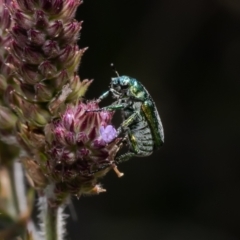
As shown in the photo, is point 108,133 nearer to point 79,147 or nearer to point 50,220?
point 79,147

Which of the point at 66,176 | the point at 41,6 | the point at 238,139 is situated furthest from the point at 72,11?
the point at 238,139

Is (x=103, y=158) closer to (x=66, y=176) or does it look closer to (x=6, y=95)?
(x=66, y=176)

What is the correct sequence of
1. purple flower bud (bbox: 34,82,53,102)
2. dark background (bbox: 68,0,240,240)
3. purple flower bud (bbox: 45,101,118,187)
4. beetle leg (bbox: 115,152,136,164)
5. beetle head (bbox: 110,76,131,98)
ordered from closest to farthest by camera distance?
1. purple flower bud (bbox: 45,101,118,187)
2. purple flower bud (bbox: 34,82,53,102)
3. beetle leg (bbox: 115,152,136,164)
4. beetle head (bbox: 110,76,131,98)
5. dark background (bbox: 68,0,240,240)

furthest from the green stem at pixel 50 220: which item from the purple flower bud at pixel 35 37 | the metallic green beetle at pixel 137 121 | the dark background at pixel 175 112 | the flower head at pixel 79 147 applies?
the dark background at pixel 175 112

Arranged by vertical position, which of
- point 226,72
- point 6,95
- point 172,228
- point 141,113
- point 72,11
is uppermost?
point 226,72

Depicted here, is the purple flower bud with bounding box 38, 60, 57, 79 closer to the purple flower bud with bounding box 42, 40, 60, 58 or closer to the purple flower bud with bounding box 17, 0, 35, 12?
the purple flower bud with bounding box 42, 40, 60, 58

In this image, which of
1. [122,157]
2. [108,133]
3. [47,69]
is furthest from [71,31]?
[122,157]

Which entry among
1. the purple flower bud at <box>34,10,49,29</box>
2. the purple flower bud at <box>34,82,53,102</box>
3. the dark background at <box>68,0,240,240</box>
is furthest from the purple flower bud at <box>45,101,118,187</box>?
the dark background at <box>68,0,240,240</box>
